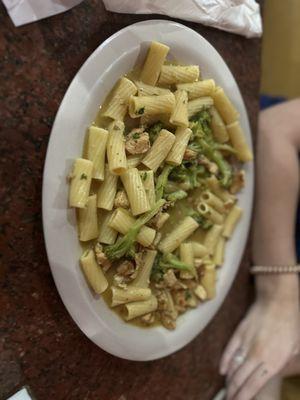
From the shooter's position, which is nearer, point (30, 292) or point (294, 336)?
point (30, 292)

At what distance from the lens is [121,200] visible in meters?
0.81

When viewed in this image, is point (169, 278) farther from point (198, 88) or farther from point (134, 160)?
point (198, 88)

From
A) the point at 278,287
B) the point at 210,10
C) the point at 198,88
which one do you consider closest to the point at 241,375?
the point at 278,287

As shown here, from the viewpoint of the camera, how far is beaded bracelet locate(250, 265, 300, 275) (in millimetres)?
1279

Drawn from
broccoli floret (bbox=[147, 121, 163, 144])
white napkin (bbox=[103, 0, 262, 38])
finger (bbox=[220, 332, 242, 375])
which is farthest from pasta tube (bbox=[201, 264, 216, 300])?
white napkin (bbox=[103, 0, 262, 38])

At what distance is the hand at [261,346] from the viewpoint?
120cm

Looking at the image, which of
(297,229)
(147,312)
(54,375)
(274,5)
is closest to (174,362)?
(147,312)

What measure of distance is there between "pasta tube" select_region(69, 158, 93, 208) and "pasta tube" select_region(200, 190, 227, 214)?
33 cm

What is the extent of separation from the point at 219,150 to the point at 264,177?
26cm

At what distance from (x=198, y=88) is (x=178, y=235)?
268 millimetres

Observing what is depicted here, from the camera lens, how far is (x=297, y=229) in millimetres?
1423

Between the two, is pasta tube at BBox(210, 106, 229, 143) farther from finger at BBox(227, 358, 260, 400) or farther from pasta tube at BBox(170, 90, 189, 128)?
finger at BBox(227, 358, 260, 400)

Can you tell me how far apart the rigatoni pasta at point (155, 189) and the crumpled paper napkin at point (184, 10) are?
75 mm

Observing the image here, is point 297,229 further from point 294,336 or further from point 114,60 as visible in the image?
point 114,60
